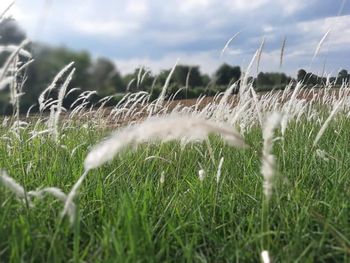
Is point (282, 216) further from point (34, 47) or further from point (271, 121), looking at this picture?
point (34, 47)

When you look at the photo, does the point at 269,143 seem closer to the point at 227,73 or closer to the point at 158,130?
the point at 158,130

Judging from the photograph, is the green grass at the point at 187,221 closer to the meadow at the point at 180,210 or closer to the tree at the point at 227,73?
the meadow at the point at 180,210

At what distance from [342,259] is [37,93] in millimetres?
1987

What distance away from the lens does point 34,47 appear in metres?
2.30

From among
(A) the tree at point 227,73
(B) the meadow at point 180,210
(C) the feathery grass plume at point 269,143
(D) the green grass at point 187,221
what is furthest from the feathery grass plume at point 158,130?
(A) the tree at point 227,73

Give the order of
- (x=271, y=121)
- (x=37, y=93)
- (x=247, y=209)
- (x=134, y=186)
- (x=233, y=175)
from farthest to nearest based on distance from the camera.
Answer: (x=37, y=93) < (x=233, y=175) < (x=134, y=186) < (x=247, y=209) < (x=271, y=121)

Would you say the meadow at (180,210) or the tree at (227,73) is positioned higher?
the tree at (227,73)

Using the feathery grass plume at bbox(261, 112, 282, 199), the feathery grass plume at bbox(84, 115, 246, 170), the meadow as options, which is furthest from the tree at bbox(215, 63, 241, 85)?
the feathery grass plume at bbox(84, 115, 246, 170)

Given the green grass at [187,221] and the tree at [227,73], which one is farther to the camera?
the tree at [227,73]

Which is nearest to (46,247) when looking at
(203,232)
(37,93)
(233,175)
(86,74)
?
(203,232)

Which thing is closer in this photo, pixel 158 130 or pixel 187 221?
pixel 158 130

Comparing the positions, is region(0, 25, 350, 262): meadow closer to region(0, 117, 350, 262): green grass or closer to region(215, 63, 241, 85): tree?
region(0, 117, 350, 262): green grass

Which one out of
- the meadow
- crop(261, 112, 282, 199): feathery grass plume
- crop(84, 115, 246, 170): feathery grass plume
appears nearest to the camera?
crop(84, 115, 246, 170): feathery grass plume

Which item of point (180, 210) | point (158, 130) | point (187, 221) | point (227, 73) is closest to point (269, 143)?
point (158, 130)
